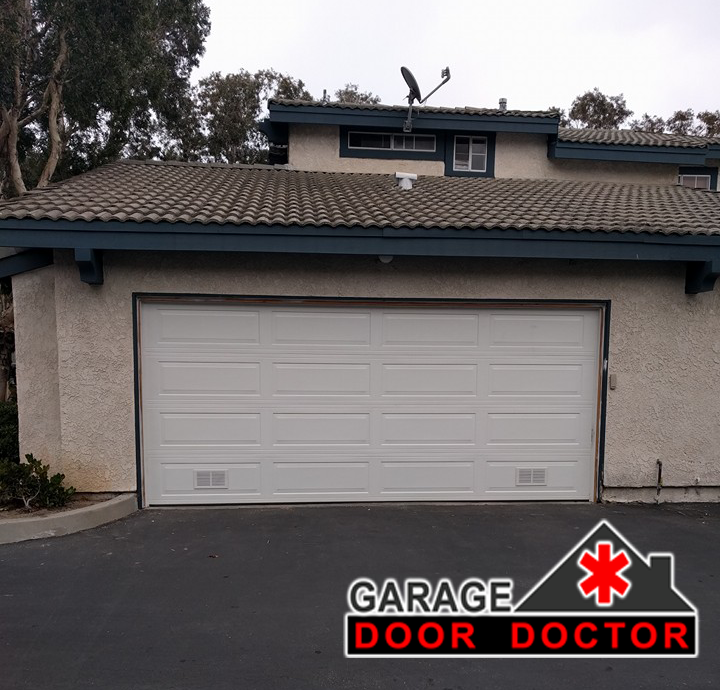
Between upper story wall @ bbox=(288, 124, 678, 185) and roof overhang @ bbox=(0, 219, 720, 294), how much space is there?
6.08m

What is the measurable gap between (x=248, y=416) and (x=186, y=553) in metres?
1.70

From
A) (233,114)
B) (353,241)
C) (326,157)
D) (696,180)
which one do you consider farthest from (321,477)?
(233,114)

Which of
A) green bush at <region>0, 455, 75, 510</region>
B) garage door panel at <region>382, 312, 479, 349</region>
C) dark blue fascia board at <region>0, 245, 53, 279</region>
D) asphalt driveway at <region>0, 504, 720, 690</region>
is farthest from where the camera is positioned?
garage door panel at <region>382, 312, 479, 349</region>

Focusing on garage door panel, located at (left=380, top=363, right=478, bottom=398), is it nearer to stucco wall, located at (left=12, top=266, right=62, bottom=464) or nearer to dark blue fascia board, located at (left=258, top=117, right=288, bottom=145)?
stucco wall, located at (left=12, top=266, right=62, bottom=464)

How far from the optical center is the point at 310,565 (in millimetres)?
4984

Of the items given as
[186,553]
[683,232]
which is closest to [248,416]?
[186,553]

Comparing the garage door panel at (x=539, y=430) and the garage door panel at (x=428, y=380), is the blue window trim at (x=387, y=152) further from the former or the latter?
the garage door panel at (x=539, y=430)

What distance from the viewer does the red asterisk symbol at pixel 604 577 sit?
4113 mm

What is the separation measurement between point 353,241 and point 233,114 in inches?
959

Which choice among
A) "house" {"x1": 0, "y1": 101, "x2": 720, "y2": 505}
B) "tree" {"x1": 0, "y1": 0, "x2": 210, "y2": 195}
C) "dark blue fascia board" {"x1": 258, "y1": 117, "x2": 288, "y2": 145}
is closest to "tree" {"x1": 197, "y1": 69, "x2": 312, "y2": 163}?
"tree" {"x1": 0, "y1": 0, "x2": 210, "y2": 195}

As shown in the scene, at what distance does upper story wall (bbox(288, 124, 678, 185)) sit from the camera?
11.7 meters

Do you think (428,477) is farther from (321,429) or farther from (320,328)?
(320,328)

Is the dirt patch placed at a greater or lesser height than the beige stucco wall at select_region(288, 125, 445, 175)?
lesser

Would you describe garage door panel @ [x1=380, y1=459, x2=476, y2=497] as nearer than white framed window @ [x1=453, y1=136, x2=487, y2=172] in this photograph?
Yes
